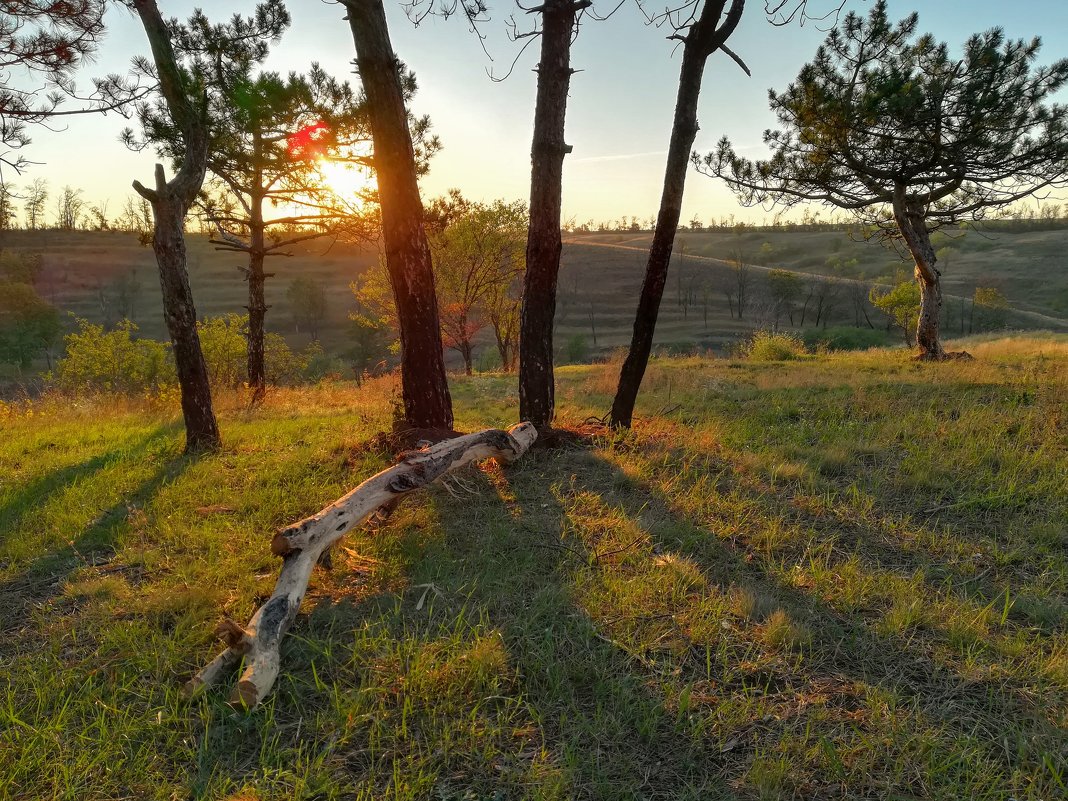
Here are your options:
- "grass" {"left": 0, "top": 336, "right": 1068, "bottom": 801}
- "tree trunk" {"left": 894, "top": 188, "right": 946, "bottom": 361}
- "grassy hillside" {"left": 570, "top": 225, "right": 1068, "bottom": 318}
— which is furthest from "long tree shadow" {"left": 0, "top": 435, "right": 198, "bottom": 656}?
"grassy hillside" {"left": 570, "top": 225, "right": 1068, "bottom": 318}

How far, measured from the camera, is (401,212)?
5816mm

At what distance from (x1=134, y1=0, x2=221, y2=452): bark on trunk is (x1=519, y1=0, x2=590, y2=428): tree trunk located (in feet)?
12.5

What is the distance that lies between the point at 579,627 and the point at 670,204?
16.5 feet

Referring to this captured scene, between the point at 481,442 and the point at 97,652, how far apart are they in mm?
3148

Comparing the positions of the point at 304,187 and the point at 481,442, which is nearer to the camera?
the point at 481,442

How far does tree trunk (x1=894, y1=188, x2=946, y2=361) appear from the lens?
14.7 meters

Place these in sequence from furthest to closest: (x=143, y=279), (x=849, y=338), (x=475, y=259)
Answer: (x=143, y=279), (x=849, y=338), (x=475, y=259)

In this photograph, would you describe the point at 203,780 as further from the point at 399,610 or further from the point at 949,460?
the point at 949,460

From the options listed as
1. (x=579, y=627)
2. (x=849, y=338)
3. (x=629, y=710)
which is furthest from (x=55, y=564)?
(x=849, y=338)

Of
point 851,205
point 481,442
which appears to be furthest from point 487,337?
point 481,442

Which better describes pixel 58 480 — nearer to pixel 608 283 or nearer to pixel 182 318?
pixel 182 318

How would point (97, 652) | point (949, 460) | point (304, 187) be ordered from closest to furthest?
point (97, 652), point (949, 460), point (304, 187)

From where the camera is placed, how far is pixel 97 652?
108 inches

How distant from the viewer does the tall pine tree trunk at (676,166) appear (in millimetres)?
5984
